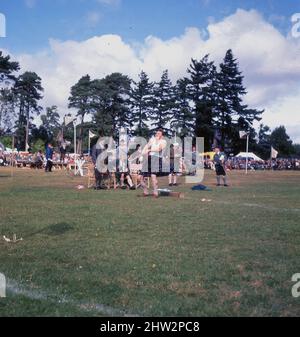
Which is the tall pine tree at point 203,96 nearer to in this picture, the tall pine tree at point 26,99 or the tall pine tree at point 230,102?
the tall pine tree at point 230,102

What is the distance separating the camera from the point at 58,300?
14.2 ft

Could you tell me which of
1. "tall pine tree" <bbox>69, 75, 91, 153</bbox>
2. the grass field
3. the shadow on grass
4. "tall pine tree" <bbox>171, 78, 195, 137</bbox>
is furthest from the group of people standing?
"tall pine tree" <bbox>69, 75, 91, 153</bbox>

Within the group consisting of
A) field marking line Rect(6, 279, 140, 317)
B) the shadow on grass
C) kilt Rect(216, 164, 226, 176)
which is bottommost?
field marking line Rect(6, 279, 140, 317)

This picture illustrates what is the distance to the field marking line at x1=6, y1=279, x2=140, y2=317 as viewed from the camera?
4.04 meters

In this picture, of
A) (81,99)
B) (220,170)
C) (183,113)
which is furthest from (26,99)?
(220,170)

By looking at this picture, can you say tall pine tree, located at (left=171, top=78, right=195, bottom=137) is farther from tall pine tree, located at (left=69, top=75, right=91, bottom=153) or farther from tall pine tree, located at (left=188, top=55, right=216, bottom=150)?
tall pine tree, located at (left=69, top=75, right=91, bottom=153)

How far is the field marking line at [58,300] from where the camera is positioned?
4.04m

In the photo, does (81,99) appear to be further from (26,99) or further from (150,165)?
(150,165)

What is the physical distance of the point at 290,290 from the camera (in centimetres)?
466

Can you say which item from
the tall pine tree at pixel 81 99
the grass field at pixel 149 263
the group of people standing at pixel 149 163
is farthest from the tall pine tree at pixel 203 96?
the grass field at pixel 149 263

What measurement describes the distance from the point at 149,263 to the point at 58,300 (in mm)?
1601

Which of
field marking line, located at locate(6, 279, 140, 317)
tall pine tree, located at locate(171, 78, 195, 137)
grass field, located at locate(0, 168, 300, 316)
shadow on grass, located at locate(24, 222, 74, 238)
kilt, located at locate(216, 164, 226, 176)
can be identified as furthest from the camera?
tall pine tree, located at locate(171, 78, 195, 137)
